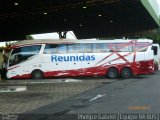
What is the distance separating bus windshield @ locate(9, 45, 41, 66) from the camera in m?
33.0

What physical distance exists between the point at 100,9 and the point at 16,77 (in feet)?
33.3

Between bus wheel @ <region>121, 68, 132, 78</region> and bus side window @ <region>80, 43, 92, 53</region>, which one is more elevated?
bus side window @ <region>80, 43, 92, 53</region>

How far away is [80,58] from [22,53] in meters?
4.01

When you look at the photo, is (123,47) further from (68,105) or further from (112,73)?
(68,105)

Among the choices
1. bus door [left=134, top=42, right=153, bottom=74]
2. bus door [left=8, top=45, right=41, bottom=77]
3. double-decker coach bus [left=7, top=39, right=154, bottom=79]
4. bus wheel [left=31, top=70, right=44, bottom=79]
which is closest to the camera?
bus door [left=8, top=45, right=41, bottom=77]

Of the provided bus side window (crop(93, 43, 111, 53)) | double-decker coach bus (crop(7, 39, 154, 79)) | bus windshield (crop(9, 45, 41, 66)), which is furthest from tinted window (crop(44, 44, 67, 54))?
bus side window (crop(93, 43, 111, 53))

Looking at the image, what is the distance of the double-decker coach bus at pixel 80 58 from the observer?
33062mm

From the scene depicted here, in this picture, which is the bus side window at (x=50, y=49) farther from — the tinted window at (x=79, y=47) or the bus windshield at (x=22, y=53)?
the tinted window at (x=79, y=47)

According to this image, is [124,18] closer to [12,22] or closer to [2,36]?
[12,22]

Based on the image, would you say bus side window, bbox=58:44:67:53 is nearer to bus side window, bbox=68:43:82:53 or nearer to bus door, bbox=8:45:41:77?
bus side window, bbox=68:43:82:53

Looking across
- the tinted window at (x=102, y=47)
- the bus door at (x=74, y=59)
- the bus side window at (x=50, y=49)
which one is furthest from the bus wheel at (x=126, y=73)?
the bus side window at (x=50, y=49)

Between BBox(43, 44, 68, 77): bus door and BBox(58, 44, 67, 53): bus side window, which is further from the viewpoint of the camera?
BBox(58, 44, 67, 53): bus side window

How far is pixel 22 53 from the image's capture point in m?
33.1

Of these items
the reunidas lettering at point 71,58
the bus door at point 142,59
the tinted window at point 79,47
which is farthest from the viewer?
the bus door at point 142,59
